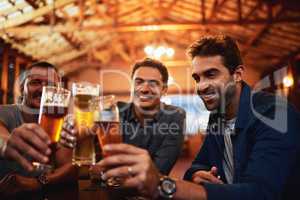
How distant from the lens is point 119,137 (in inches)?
34.7

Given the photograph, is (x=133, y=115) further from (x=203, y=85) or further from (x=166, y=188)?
(x=166, y=188)

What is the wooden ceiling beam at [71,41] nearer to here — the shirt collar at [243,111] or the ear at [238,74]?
the ear at [238,74]

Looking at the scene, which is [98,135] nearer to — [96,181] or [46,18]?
[96,181]

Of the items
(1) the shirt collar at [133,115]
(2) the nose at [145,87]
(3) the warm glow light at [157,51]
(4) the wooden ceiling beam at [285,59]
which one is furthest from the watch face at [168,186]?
(4) the wooden ceiling beam at [285,59]

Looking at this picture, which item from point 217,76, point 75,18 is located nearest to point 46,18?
point 75,18

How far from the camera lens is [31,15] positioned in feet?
22.4

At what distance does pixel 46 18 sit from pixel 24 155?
7.55 metres

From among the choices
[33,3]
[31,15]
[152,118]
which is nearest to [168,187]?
[152,118]

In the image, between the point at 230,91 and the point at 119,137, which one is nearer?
the point at 119,137

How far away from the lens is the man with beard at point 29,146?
85 centimetres

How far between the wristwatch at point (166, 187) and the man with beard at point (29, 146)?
319 millimetres

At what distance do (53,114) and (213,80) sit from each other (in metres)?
0.85

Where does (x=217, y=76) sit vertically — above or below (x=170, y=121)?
above

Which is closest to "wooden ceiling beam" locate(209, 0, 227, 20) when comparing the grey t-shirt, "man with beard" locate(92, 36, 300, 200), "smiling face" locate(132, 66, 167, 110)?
"smiling face" locate(132, 66, 167, 110)
